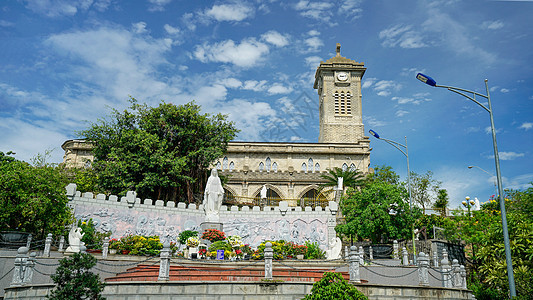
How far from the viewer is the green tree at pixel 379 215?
21359 mm

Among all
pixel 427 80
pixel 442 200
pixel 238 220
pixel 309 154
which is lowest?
pixel 238 220

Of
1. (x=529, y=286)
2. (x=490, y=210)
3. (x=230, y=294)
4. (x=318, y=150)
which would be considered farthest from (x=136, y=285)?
(x=318, y=150)

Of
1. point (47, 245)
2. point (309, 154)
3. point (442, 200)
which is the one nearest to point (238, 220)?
point (47, 245)

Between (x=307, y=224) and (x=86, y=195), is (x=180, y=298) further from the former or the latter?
(x=307, y=224)

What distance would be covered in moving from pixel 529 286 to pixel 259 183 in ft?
98.1

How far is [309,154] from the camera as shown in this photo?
46.2m

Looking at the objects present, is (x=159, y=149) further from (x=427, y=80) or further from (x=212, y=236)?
(x=427, y=80)

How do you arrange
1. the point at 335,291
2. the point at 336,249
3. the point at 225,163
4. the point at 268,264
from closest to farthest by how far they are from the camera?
the point at 335,291
the point at 268,264
the point at 336,249
the point at 225,163

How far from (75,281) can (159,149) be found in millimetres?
18749

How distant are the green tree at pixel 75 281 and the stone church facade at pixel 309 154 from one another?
26.7 meters

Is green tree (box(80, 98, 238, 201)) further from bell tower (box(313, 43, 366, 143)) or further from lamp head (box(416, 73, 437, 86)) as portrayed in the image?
bell tower (box(313, 43, 366, 143))

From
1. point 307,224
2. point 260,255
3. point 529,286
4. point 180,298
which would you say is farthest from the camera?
point 307,224

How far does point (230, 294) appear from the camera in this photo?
11.9 metres

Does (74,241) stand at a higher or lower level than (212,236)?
lower
